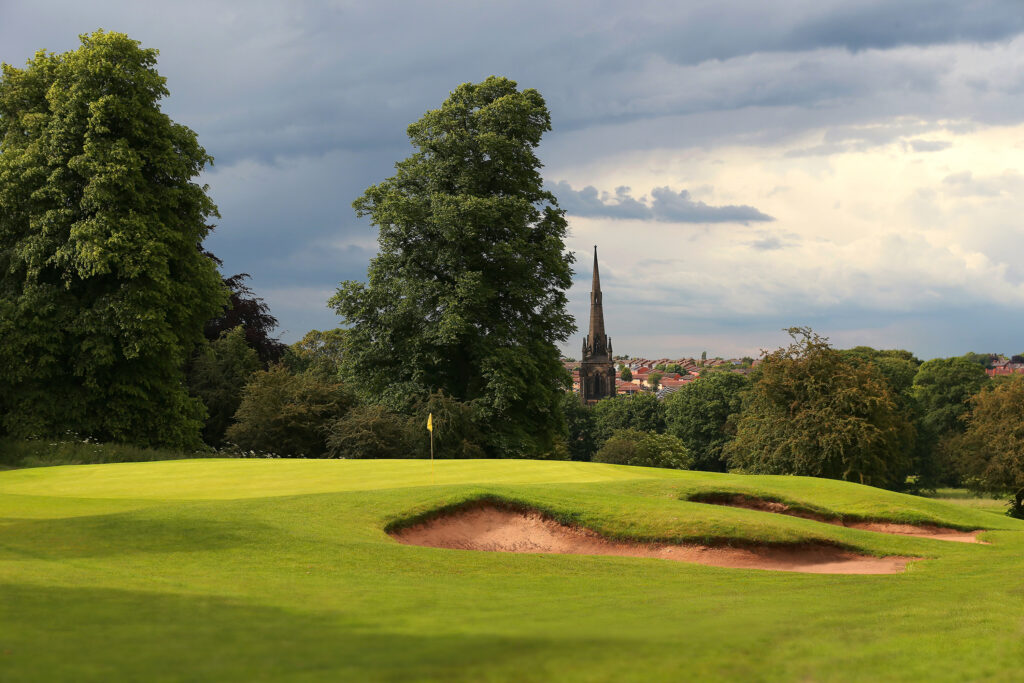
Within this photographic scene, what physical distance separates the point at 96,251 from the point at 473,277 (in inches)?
569

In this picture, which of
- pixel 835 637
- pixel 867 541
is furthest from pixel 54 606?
pixel 867 541

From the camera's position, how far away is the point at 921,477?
7194cm

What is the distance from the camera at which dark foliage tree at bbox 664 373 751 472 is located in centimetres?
8550

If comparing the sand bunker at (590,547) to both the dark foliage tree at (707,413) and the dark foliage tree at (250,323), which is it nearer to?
the dark foliage tree at (250,323)

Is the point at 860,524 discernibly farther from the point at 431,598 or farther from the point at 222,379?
the point at 222,379

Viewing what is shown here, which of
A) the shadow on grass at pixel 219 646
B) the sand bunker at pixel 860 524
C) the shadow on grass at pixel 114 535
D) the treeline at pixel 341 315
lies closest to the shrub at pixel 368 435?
the treeline at pixel 341 315

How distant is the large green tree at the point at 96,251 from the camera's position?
31266 millimetres

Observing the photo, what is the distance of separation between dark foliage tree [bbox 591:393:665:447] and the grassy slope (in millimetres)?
81679

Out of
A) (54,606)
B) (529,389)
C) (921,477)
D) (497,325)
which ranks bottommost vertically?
(921,477)

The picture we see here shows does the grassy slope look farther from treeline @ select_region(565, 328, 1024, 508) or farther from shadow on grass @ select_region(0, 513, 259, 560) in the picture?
treeline @ select_region(565, 328, 1024, 508)

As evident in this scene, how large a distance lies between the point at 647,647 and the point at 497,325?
1182 inches

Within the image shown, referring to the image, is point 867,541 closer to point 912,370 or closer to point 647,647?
point 647,647

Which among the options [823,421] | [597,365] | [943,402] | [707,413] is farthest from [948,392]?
[597,365]

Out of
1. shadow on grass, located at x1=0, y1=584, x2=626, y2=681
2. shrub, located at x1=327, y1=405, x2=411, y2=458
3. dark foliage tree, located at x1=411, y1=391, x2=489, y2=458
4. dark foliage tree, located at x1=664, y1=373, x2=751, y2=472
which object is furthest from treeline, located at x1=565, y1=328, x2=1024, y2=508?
shadow on grass, located at x1=0, y1=584, x2=626, y2=681
